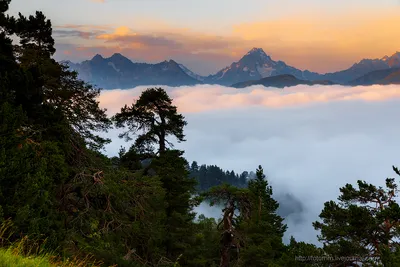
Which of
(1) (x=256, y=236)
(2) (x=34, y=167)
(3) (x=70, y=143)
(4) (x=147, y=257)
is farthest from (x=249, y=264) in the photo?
(2) (x=34, y=167)

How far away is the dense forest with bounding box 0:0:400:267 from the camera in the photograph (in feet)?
30.3

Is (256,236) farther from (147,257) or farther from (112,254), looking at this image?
(112,254)

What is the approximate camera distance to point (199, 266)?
2798 centimetres

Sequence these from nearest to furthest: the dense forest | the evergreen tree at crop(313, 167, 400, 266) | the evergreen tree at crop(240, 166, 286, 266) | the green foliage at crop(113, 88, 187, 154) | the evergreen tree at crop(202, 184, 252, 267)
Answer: the dense forest, the evergreen tree at crop(313, 167, 400, 266), the evergreen tree at crop(202, 184, 252, 267), the evergreen tree at crop(240, 166, 286, 266), the green foliage at crop(113, 88, 187, 154)

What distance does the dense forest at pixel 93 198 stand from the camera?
9.23m

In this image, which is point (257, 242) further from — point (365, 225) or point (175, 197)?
point (365, 225)

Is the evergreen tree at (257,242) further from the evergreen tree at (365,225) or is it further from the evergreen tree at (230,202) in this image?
the evergreen tree at (365,225)

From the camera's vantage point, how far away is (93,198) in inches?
577

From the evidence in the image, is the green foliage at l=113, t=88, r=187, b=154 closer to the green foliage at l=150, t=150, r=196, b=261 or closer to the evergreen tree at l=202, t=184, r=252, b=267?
the green foliage at l=150, t=150, r=196, b=261

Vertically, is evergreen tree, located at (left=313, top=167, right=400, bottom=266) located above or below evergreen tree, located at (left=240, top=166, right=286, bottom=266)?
above

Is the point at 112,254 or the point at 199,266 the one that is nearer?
the point at 112,254

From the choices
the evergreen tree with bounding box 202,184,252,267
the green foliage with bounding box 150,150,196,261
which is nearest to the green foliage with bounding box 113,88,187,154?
the green foliage with bounding box 150,150,196,261

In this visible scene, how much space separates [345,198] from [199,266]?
580 inches

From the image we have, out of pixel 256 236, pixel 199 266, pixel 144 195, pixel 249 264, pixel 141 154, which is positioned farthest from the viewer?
pixel 141 154
